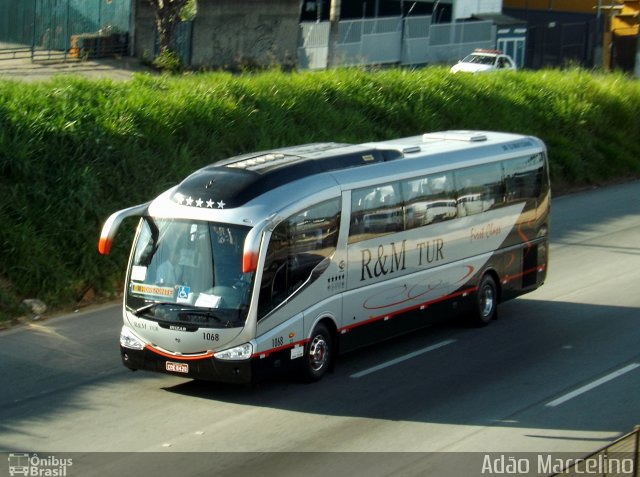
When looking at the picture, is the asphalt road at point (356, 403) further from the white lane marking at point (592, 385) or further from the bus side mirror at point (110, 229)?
the bus side mirror at point (110, 229)

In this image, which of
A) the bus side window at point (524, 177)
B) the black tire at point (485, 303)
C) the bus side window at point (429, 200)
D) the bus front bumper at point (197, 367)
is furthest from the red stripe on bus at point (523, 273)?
the bus front bumper at point (197, 367)

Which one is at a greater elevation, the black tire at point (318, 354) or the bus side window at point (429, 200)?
the bus side window at point (429, 200)

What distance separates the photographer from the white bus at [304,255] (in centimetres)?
1228

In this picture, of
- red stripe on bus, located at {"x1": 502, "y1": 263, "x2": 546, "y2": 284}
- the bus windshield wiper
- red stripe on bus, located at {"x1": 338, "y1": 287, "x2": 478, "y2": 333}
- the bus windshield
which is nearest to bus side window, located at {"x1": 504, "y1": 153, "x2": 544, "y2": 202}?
red stripe on bus, located at {"x1": 502, "y1": 263, "x2": 546, "y2": 284}

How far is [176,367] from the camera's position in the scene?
488 inches

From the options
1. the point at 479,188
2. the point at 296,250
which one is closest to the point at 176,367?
the point at 296,250

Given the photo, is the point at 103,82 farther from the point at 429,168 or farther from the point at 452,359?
the point at 452,359

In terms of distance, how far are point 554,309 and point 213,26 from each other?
71.7 ft

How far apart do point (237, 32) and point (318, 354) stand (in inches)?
1002

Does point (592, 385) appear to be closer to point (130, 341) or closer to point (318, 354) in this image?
point (318, 354)

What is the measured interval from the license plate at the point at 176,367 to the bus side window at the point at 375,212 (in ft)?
9.03

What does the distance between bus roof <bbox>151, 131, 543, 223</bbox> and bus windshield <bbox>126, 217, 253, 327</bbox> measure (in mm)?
285

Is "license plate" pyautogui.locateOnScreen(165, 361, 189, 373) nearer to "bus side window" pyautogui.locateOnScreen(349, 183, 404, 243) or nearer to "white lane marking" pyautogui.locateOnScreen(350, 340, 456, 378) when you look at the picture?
"white lane marking" pyautogui.locateOnScreen(350, 340, 456, 378)

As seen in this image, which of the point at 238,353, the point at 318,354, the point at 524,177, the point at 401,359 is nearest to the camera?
the point at 238,353
